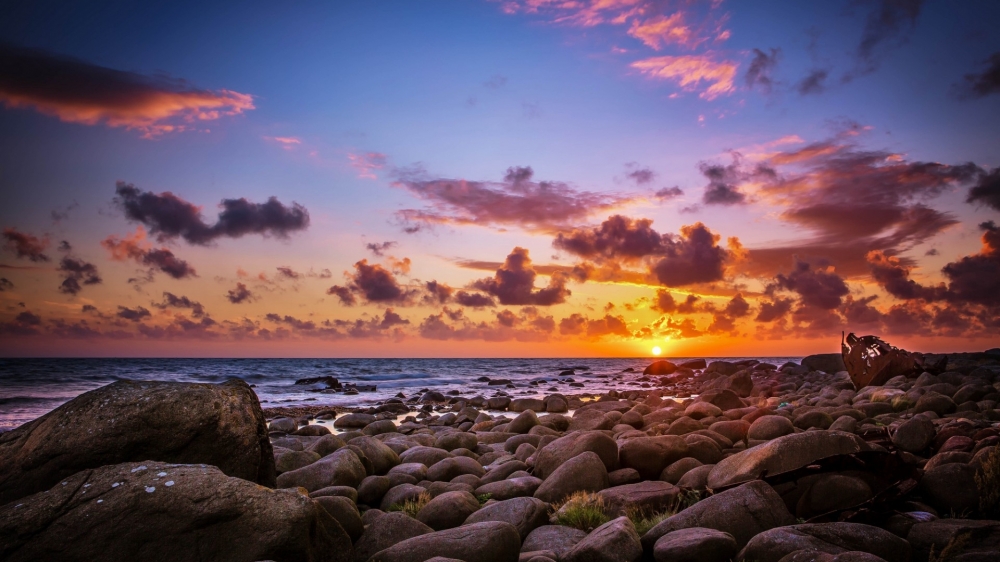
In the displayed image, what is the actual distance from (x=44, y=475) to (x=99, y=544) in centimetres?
136

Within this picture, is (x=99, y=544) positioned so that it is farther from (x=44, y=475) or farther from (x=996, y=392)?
(x=996, y=392)

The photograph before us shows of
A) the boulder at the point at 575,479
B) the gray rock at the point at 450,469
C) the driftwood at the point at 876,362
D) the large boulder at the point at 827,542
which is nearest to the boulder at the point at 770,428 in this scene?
the boulder at the point at 575,479

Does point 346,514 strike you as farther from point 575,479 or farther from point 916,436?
point 916,436

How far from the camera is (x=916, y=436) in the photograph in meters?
9.70

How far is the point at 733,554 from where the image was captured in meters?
5.69

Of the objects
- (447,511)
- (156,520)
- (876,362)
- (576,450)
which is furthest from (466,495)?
(876,362)

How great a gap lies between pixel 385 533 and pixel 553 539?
6.76 ft

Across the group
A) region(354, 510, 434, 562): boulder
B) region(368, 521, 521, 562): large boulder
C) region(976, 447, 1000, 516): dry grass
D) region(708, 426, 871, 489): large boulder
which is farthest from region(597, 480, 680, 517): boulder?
region(976, 447, 1000, 516): dry grass

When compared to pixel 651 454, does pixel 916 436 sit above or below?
above

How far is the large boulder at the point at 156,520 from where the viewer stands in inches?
181

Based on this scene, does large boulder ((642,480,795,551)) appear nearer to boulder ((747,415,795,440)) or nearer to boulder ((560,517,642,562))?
boulder ((560,517,642,562))

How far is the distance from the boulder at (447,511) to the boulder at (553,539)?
1.17 metres

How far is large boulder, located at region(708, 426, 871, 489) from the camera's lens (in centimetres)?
750

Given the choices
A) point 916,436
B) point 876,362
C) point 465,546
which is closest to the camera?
point 465,546
